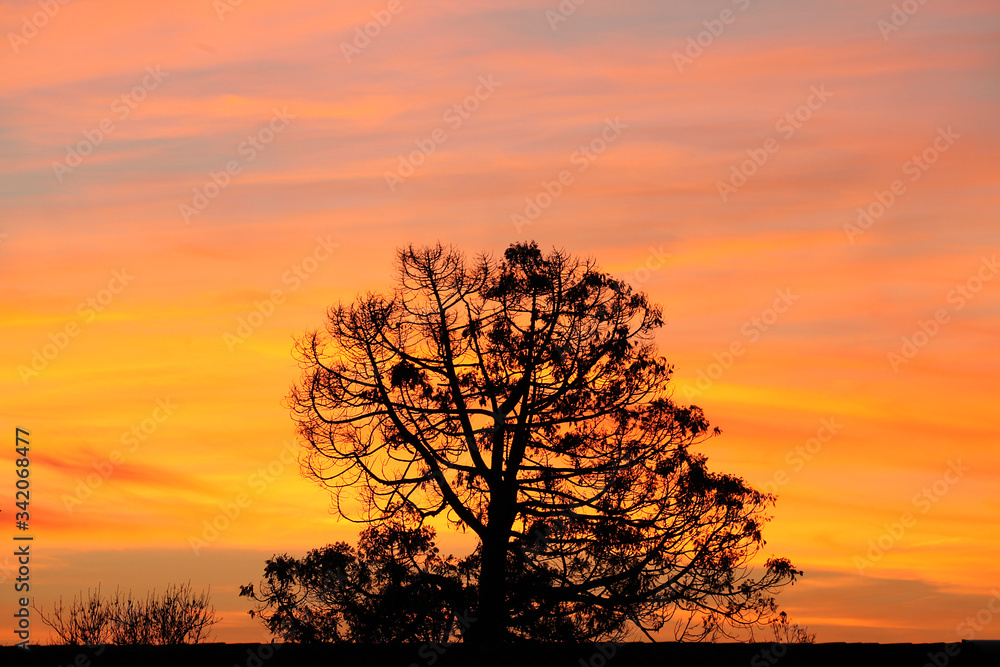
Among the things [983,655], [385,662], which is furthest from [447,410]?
[983,655]

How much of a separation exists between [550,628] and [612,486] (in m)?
3.37

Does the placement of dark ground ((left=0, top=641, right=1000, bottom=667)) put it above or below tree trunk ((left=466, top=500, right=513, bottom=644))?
below

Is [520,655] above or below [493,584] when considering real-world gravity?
below

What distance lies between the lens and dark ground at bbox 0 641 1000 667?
1761 centimetres

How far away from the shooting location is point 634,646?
1877 centimetres

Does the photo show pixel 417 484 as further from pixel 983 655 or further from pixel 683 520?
pixel 983 655

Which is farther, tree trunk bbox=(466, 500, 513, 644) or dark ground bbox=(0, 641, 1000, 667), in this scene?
tree trunk bbox=(466, 500, 513, 644)

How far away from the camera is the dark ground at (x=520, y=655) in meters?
17.6

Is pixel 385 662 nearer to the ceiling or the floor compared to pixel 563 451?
nearer to the floor

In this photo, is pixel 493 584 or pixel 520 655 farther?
pixel 493 584

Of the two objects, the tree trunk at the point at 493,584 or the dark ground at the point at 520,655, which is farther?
the tree trunk at the point at 493,584

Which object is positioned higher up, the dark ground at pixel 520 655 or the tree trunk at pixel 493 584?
the tree trunk at pixel 493 584

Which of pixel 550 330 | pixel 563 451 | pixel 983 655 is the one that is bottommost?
pixel 983 655

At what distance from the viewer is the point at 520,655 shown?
59.1 feet
